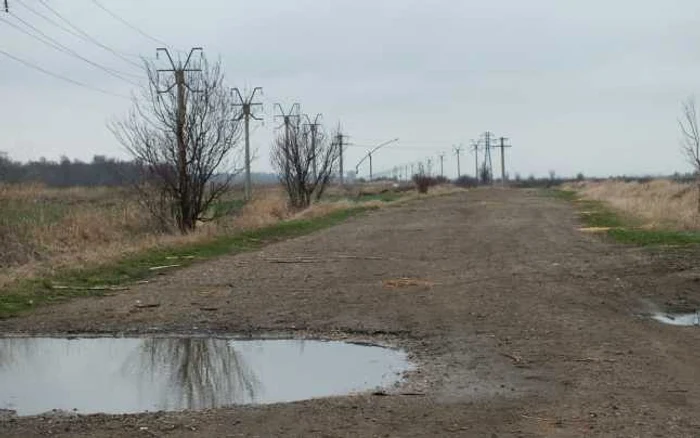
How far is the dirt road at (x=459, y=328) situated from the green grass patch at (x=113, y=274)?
0.65m

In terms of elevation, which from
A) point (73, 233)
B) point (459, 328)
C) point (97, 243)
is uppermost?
point (73, 233)

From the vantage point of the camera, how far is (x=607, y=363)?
713 centimetres

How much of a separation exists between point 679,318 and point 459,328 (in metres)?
2.86

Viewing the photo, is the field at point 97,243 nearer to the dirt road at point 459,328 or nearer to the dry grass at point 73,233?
the dry grass at point 73,233

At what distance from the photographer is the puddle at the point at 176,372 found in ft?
20.9

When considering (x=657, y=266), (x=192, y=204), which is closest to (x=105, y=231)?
(x=192, y=204)

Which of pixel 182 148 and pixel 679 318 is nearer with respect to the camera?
pixel 679 318

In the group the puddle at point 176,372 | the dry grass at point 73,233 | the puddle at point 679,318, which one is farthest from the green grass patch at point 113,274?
the puddle at point 679,318

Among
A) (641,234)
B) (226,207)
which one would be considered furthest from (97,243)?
(641,234)

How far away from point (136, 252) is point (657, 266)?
→ 10.4 m

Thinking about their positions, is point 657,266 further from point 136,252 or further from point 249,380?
point 136,252

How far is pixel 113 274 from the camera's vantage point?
13992 millimetres

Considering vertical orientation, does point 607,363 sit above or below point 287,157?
below

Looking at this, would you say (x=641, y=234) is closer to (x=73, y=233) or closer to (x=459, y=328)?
(x=459, y=328)
